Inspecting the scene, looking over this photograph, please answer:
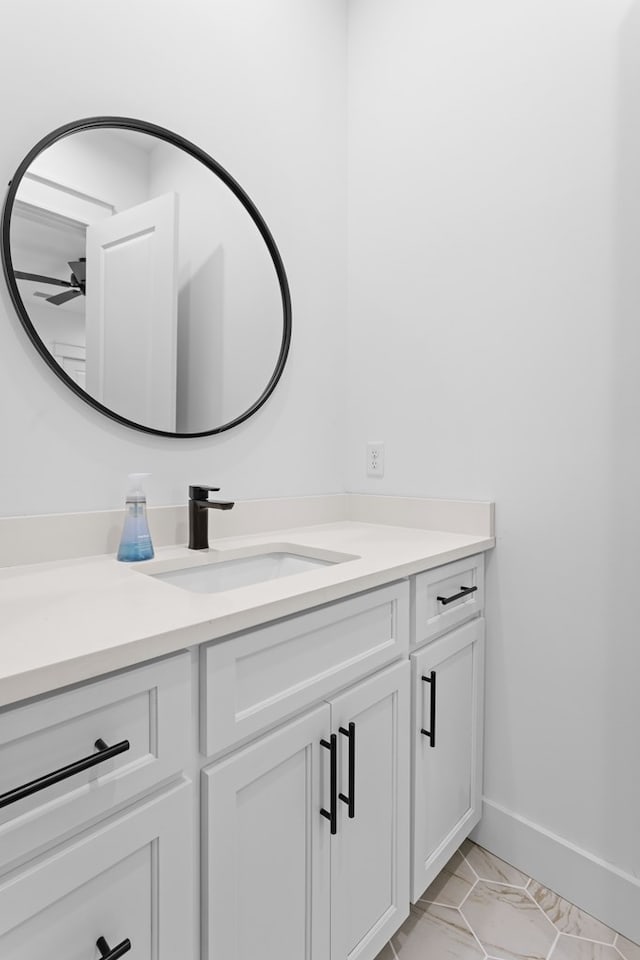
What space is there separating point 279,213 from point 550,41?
2.69 ft

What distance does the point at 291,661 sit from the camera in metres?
0.87

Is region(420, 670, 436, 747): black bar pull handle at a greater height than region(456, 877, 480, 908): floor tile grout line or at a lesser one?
greater

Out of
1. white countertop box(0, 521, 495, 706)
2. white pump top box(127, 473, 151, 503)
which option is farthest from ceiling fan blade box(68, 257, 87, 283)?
white countertop box(0, 521, 495, 706)

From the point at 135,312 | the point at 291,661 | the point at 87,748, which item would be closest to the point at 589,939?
the point at 291,661

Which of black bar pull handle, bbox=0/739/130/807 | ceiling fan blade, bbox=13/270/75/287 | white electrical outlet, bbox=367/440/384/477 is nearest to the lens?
black bar pull handle, bbox=0/739/130/807

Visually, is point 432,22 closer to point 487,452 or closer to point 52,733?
point 487,452

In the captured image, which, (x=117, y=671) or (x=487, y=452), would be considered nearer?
(x=117, y=671)

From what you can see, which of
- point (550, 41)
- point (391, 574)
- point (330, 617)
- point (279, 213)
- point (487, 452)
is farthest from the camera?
point (279, 213)

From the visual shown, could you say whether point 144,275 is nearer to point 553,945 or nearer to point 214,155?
point 214,155

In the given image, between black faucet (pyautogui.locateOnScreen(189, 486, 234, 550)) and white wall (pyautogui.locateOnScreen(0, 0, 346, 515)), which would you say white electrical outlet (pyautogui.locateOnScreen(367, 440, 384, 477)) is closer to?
white wall (pyautogui.locateOnScreen(0, 0, 346, 515))

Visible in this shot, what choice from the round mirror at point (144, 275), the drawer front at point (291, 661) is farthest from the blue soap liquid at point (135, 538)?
the drawer front at point (291, 661)

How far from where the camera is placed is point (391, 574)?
3.50ft

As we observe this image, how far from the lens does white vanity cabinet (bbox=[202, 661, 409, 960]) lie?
770mm

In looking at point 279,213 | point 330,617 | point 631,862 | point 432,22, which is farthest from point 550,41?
point 631,862
